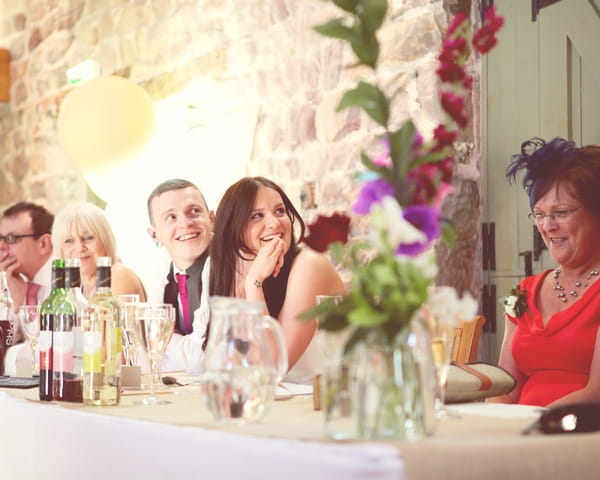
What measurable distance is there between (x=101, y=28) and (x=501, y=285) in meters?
3.42

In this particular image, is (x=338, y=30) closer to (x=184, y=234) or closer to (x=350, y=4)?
(x=350, y=4)

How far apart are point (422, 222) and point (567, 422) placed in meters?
0.35

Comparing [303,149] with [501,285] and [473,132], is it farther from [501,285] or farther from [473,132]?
[501,285]

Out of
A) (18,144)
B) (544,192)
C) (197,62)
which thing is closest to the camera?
(544,192)

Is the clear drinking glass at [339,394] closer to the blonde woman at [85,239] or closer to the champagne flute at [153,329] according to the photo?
the champagne flute at [153,329]

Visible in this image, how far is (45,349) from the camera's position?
168 centimetres

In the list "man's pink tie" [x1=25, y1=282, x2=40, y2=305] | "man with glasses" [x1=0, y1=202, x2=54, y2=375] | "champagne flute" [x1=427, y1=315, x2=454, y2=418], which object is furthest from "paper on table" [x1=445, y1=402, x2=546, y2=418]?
"man with glasses" [x1=0, y1=202, x2=54, y2=375]

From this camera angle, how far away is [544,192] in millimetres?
2736

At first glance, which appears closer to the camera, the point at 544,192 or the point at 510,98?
the point at 544,192

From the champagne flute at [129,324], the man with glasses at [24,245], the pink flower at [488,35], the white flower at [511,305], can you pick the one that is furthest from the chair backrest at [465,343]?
the man with glasses at [24,245]

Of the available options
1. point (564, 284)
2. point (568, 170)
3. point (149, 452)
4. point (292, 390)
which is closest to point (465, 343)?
point (564, 284)

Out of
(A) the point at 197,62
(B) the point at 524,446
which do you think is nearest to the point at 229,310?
(B) the point at 524,446

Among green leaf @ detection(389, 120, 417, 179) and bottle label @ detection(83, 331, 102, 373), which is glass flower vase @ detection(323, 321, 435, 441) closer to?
green leaf @ detection(389, 120, 417, 179)

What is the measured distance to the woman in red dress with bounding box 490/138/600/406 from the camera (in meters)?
2.65
